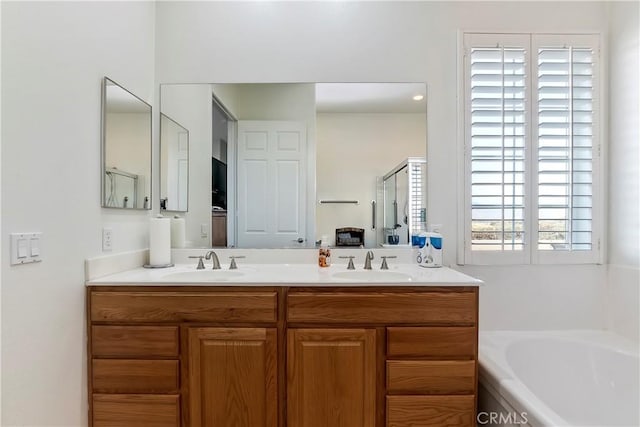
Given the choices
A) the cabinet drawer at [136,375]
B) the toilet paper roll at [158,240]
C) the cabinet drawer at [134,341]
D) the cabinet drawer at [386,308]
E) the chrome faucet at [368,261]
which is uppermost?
the toilet paper roll at [158,240]

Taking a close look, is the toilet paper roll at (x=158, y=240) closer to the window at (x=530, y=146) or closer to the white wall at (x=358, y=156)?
the white wall at (x=358, y=156)

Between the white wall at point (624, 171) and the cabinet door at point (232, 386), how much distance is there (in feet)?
6.59

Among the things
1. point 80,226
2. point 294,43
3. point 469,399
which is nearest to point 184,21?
point 294,43

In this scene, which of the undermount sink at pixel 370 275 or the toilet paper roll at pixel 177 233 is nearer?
the undermount sink at pixel 370 275

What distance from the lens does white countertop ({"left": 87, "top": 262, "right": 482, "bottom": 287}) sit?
4.90 ft

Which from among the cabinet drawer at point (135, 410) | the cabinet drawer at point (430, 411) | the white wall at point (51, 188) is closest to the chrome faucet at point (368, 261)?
the cabinet drawer at point (430, 411)

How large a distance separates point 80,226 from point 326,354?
1.20 m

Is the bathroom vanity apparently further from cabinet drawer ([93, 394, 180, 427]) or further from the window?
the window

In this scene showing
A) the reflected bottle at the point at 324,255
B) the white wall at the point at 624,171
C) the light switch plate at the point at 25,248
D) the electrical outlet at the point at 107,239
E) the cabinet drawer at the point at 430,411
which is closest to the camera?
the light switch plate at the point at 25,248

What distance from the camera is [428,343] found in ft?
4.85

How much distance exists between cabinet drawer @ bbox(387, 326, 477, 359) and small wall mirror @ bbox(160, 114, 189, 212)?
1447 millimetres

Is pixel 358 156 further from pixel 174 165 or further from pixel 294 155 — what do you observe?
pixel 174 165

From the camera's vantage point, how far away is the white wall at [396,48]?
2.02 meters

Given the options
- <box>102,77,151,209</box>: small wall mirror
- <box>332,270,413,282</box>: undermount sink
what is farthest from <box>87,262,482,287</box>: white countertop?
<box>102,77,151,209</box>: small wall mirror
